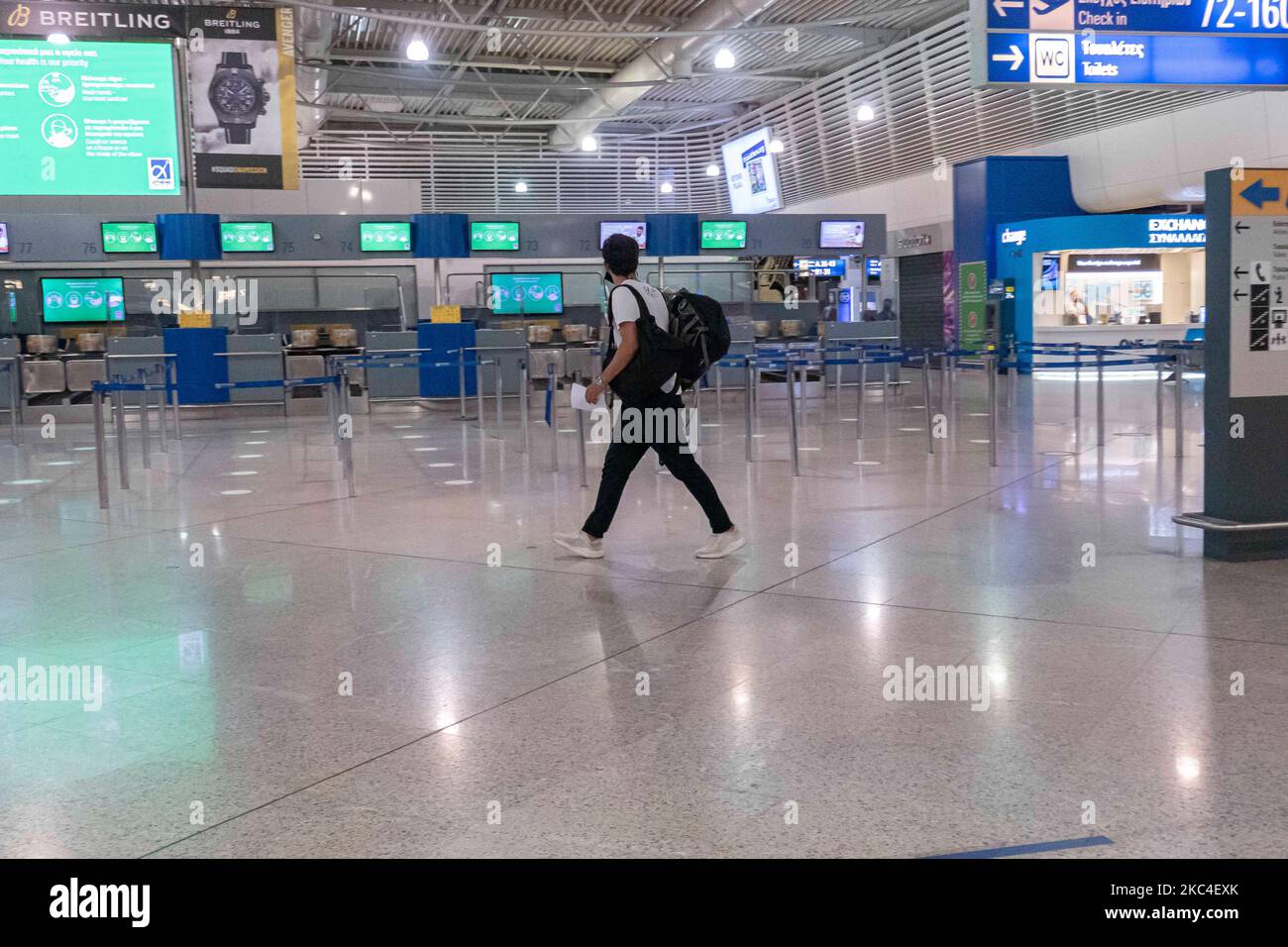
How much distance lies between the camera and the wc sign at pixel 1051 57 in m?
8.43

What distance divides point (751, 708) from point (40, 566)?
4.12 metres

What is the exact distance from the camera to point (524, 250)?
1997 cm

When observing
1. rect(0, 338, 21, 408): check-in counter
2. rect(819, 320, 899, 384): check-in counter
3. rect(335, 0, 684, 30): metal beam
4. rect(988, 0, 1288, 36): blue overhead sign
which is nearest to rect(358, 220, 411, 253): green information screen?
rect(335, 0, 684, 30): metal beam

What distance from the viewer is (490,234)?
1966cm

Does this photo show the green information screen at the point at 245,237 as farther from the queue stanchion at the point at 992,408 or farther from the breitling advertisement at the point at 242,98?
the queue stanchion at the point at 992,408

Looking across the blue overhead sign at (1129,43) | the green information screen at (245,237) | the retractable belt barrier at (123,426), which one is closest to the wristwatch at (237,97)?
the green information screen at (245,237)

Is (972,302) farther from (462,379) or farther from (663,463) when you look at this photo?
(663,463)

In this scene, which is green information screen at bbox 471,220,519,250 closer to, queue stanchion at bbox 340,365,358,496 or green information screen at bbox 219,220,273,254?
green information screen at bbox 219,220,273,254

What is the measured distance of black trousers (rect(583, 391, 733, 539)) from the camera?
5.82 m

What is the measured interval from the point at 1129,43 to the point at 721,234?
1237 cm

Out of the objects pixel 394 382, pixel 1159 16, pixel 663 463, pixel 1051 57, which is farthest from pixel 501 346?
pixel 663 463

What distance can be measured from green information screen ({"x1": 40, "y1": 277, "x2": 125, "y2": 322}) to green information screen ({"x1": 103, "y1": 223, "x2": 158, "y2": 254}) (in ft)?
4.27
